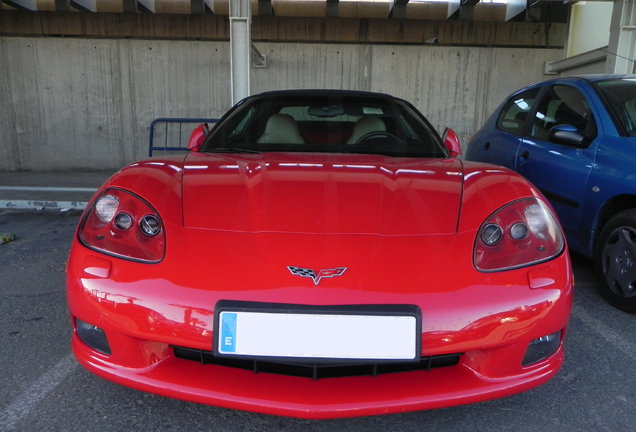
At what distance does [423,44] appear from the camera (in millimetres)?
9664

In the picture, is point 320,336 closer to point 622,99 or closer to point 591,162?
point 591,162

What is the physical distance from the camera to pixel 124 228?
1.46 metres

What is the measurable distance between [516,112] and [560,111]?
1.71 ft

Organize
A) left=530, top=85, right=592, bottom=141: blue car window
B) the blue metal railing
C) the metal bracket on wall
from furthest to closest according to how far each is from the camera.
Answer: the blue metal railing < the metal bracket on wall < left=530, top=85, right=592, bottom=141: blue car window

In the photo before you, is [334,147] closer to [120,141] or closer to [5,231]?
[5,231]

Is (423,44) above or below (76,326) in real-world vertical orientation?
above

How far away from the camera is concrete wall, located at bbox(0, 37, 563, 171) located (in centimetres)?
962

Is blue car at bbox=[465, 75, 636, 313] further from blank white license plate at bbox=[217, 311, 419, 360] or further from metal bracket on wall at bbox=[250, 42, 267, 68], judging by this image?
A: metal bracket on wall at bbox=[250, 42, 267, 68]

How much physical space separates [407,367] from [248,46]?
210 inches

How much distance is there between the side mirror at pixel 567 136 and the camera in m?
2.76

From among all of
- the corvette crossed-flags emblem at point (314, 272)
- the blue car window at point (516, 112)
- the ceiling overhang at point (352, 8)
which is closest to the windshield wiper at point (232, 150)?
the corvette crossed-flags emblem at point (314, 272)

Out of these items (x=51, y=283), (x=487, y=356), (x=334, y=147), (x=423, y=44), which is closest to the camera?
(x=487, y=356)

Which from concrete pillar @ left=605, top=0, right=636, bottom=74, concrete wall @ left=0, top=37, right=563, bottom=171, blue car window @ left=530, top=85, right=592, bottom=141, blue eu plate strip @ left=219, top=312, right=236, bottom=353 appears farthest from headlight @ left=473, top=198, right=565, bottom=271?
concrete wall @ left=0, top=37, right=563, bottom=171

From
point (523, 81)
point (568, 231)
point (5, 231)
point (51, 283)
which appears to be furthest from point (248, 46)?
point (523, 81)
